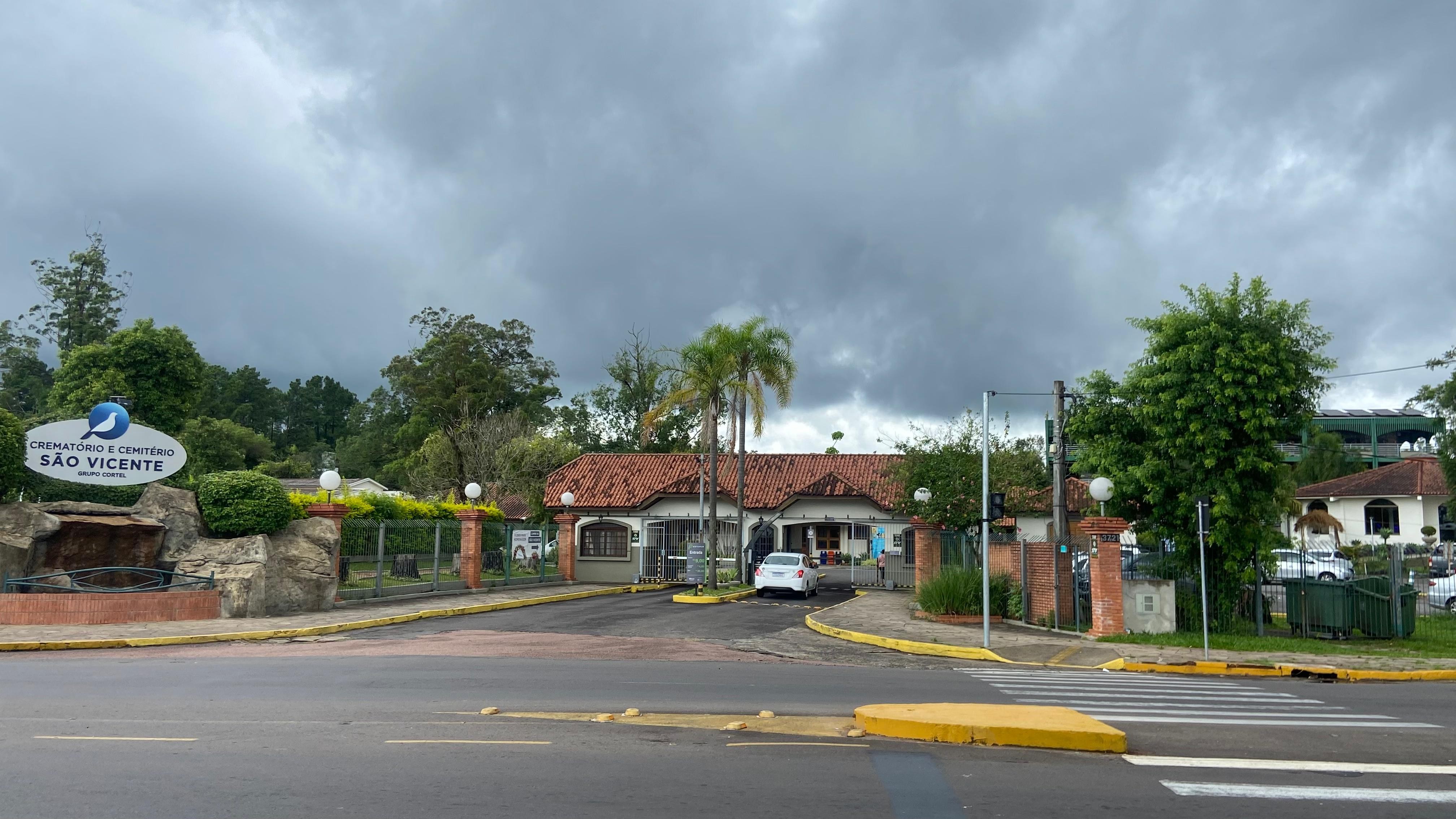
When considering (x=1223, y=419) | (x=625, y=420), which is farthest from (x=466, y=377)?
(x=1223, y=419)

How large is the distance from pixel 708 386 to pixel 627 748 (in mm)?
24973

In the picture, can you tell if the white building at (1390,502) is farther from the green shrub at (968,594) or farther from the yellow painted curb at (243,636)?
the yellow painted curb at (243,636)

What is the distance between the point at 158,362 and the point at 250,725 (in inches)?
1279

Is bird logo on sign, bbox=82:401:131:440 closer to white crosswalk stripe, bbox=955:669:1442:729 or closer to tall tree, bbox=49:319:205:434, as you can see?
tall tree, bbox=49:319:205:434

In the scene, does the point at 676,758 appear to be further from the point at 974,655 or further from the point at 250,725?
the point at 974,655

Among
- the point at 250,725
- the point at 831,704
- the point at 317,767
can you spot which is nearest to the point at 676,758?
the point at 317,767

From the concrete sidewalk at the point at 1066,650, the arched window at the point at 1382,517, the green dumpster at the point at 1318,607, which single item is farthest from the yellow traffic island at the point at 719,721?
the arched window at the point at 1382,517

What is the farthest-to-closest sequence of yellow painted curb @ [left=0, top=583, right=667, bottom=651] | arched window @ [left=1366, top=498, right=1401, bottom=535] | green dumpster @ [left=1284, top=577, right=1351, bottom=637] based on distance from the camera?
arched window @ [left=1366, top=498, right=1401, bottom=535]
green dumpster @ [left=1284, top=577, right=1351, bottom=637]
yellow painted curb @ [left=0, top=583, right=667, bottom=651]

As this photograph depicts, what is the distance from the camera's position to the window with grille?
42812mm

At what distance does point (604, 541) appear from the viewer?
1699 inches

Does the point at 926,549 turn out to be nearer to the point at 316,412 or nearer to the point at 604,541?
the point at 604,541

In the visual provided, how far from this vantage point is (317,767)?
26.5ft

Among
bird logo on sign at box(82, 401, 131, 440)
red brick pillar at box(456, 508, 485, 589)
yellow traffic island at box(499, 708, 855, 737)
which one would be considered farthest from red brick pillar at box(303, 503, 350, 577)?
yellow traffic island at box(499, 708, 855, 737)

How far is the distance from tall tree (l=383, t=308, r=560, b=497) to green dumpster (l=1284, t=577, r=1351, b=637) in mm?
49207
